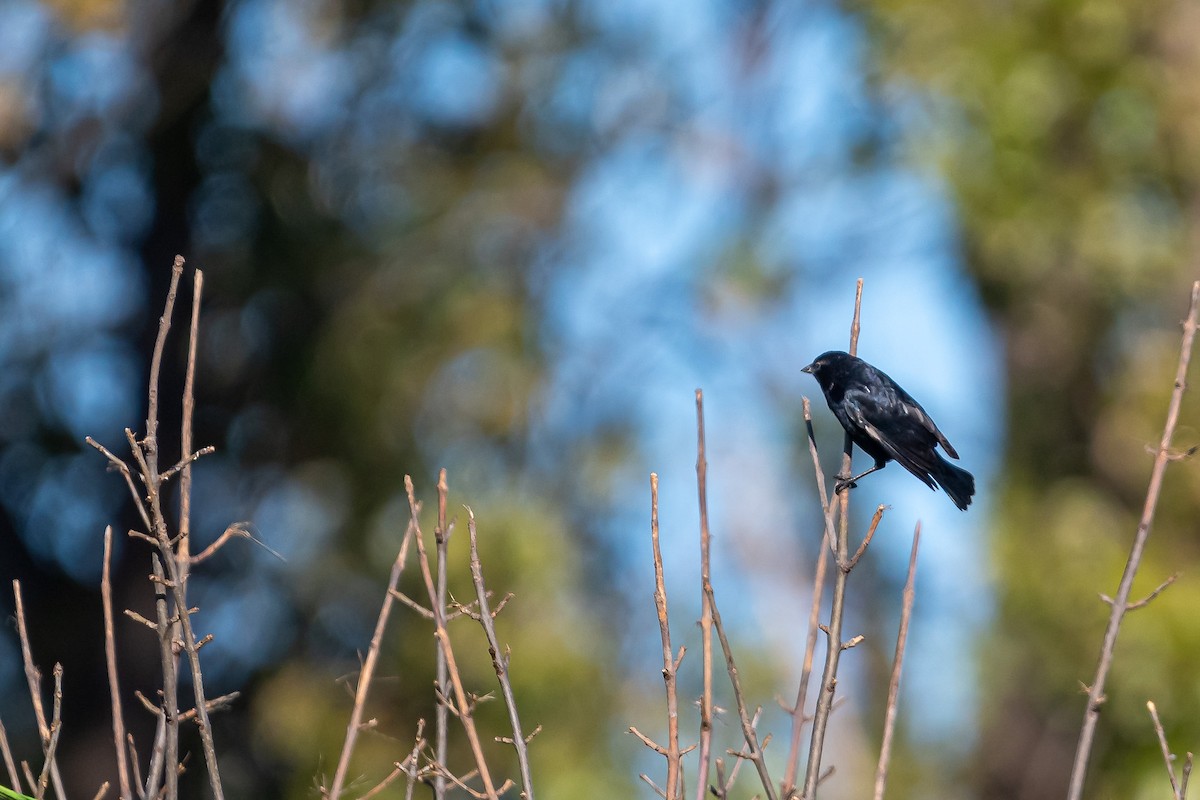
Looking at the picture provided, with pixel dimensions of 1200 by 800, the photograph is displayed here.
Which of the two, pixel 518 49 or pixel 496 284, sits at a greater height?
pixel 518 49

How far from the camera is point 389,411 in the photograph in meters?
12.6

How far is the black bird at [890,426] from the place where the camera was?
480 centimetres

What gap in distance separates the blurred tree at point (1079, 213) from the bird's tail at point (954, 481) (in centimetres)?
571

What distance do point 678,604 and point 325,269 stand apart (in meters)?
7.47

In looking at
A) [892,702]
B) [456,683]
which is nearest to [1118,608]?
[892,702]

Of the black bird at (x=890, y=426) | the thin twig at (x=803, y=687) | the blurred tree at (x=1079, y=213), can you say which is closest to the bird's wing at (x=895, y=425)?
the black bird at (x=890, y=426)

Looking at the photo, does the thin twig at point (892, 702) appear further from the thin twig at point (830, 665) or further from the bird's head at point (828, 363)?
the bird's head at point (828, 363)

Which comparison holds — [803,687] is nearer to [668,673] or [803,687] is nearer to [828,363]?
[668,673]

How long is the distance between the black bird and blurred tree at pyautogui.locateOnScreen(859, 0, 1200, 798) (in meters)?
5.61

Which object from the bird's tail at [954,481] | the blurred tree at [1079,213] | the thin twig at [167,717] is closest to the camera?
the thin twig at [167,717]

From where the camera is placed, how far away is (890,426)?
491cm

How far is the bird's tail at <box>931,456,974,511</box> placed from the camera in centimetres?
473

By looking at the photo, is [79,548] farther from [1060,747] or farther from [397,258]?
[1060,747]

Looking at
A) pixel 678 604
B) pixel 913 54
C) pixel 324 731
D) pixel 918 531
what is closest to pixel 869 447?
pixel 918 531
